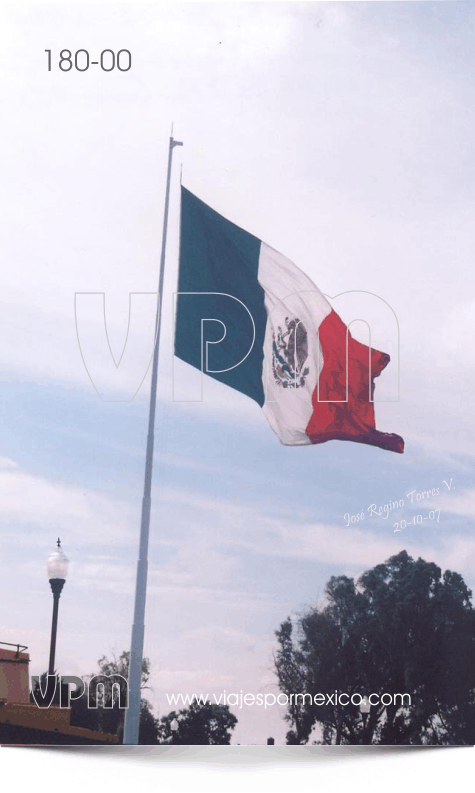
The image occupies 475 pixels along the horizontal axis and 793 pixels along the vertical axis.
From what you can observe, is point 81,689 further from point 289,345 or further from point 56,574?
point 289,345

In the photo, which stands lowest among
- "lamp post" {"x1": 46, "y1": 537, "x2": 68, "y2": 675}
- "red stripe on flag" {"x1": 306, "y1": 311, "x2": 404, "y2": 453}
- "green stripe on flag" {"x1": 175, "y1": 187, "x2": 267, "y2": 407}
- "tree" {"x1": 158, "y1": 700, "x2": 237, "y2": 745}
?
"tree" {"x1": 158, "y1": 700, "x2": 237, "y2": 745}

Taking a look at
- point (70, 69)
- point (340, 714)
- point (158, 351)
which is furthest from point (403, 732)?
point (70, 69)

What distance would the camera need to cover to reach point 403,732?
1257 centimetres

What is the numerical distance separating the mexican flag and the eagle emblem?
0.01 meters

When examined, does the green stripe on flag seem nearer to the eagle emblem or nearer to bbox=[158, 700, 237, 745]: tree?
the eagle emblem

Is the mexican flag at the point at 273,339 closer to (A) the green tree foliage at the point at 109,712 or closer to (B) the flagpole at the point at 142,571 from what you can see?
(B) the flagpole at the point at 142,571

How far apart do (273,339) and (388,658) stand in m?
4.52

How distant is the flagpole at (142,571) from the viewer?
11539 millimetres

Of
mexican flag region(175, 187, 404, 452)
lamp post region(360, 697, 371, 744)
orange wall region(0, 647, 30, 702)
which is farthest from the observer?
mexican flag region(175, 187, 404, 452)

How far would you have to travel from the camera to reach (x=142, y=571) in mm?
11977

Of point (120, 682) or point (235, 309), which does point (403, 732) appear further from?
point (235, 309)

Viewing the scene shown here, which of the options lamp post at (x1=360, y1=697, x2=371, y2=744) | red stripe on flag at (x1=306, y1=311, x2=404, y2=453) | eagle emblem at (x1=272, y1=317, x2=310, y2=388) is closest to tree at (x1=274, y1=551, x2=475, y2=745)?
lamp post at (x1=360, y1=697, x2=371, y2=744)

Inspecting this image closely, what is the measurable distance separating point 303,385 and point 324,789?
17.4 feet

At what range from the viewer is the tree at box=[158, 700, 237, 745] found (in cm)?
1183
